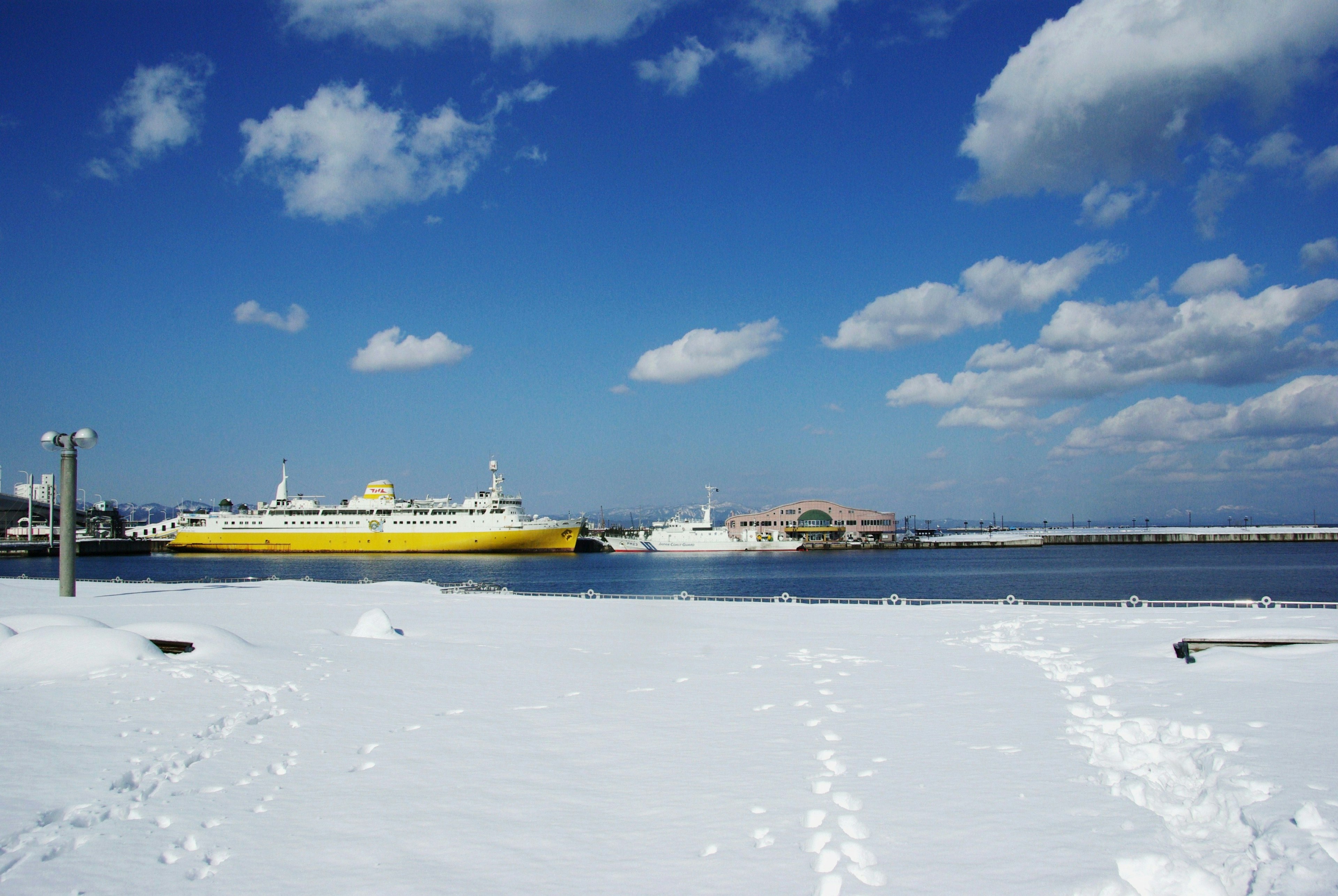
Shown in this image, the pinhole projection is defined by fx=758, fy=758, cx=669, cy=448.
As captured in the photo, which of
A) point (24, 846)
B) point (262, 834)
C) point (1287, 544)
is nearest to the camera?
point (24, 846)

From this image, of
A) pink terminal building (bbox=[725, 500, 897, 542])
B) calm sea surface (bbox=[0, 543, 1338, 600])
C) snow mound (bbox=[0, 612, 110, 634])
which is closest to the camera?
snow mound (bbox=[0, 612, 110, 634])

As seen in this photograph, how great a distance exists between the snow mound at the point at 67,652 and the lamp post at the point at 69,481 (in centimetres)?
1433

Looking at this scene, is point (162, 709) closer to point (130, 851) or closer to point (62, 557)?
point (130, 851)

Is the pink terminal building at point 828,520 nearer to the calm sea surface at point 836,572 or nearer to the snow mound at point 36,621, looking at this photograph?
Result: the calm sea surface at point 836,572

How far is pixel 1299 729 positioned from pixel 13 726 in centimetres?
1075

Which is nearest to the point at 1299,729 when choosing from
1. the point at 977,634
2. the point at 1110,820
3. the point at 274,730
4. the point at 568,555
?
the point at 1110,820

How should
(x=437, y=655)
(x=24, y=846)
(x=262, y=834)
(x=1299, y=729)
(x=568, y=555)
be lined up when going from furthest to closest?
1. (x=568, y=555)
2. (x=437, y=655)
3. (x=1299, y=729)
4. (x=262, y=834)
5. (x=24, y=846)

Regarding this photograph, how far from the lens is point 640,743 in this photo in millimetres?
7008

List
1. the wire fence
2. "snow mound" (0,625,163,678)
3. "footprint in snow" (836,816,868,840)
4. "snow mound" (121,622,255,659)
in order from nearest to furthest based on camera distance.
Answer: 1. "footprint in snow" (836,816,868,840)
2. "snow mound" (0,625,163,678)
3. "snow mound" (121,622,255,659)
4. the wire fence

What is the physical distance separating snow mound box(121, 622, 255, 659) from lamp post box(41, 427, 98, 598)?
43.8 feet

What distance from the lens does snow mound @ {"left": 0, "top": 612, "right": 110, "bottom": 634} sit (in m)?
10.8

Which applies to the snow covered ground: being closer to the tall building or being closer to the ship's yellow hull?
the ship's yellow hull

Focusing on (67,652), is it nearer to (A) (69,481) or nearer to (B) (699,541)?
(A) (69,481)

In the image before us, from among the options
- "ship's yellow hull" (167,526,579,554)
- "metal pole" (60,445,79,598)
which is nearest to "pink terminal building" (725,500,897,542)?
"ship's yellow hull" (167,526,579,554)
